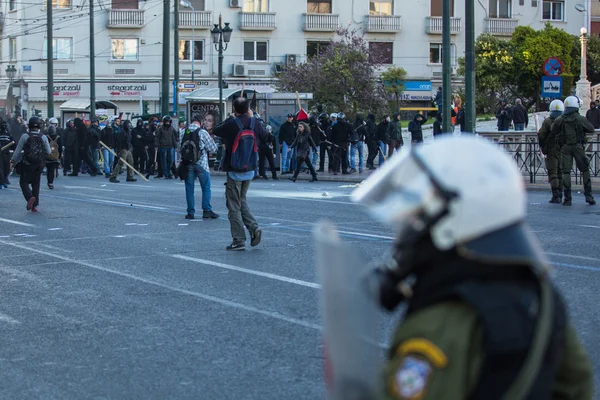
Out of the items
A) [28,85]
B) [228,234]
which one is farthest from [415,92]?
[228,234]

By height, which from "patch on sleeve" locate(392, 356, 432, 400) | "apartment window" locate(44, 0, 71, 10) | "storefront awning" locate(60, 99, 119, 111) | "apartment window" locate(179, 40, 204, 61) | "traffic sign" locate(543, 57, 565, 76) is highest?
"apartment window" locate(44, 0, 71, 10)

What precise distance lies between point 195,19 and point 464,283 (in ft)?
193

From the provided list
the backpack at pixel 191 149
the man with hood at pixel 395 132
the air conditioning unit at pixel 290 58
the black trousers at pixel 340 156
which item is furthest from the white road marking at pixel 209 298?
the air conditioning unit at pixel 290 58

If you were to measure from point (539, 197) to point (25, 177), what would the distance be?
9.89 m

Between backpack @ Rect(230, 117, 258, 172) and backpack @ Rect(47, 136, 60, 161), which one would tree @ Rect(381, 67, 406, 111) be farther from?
backpack @ Rect(230, 117, 258, 172)

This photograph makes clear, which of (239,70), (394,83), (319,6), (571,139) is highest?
(319,6)

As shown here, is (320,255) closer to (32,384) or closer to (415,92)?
(32,384)

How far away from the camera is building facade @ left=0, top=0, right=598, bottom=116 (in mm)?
59906

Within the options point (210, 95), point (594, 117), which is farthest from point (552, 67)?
point (210, 95)

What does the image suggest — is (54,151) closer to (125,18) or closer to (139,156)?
(139,156)

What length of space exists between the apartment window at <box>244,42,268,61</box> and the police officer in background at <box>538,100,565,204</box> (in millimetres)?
42924

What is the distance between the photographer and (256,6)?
60906 millimetres

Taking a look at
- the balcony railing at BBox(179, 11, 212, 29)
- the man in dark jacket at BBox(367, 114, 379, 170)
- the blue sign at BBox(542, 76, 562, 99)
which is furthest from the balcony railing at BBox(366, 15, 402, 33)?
the blue sign at BBox(542, 76, 562, 99)

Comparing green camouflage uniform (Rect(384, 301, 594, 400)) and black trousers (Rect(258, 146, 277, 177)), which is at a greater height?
black trousers (Rect(258, 146, 277, 177))
